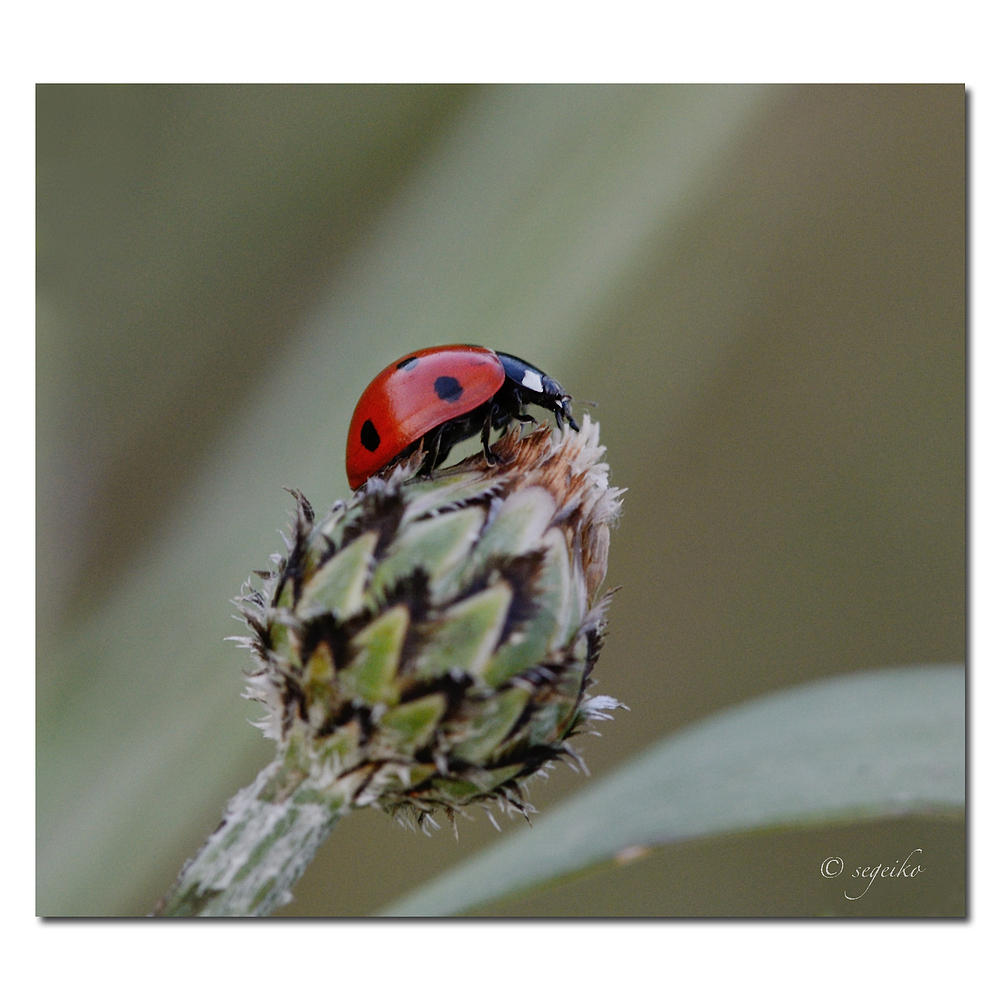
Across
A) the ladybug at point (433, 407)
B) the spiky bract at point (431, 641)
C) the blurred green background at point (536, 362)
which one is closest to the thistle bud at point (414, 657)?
the spiky bract at point (431, 641)

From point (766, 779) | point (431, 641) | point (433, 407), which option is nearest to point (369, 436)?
point (433, 407)

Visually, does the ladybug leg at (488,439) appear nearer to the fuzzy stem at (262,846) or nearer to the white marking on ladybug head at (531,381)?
the white marking on ladybug head at (531,381)

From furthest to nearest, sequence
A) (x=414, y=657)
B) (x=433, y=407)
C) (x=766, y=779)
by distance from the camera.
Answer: (x=766, y=779) < (x=433, y=407) < (x=414, y=657)

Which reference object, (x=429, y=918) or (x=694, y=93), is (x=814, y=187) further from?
(x=429, y=918)

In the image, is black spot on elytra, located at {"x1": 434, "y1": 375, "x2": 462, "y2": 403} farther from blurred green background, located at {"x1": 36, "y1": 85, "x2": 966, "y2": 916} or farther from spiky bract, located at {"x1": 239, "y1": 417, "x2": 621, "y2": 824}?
blurred green background, located at {"x1": 36, "y1": 85, "x2": 966, "y2": 916}

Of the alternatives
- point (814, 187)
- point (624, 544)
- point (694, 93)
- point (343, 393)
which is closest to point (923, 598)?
point (624, 544)

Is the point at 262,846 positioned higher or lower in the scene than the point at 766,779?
lower

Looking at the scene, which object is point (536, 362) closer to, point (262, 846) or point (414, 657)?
point (414, 657)
